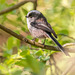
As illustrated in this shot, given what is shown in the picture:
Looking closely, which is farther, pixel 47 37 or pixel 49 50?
pixel 47 37

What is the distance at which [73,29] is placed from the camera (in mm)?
1760

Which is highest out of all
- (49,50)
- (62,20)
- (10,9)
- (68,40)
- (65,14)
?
(10,9)

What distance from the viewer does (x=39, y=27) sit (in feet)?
6.95

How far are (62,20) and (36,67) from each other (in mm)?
1250

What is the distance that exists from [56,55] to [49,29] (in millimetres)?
318

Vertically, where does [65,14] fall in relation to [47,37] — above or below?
above

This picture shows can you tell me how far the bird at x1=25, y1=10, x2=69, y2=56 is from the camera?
196cm

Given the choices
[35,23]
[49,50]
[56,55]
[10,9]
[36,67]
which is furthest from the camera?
[10,9]

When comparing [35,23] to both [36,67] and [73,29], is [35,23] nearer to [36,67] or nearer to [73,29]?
[73,29]

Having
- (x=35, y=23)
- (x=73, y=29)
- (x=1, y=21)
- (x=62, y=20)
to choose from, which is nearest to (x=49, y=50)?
(x=73, y=29)

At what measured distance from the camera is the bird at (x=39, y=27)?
196 cm

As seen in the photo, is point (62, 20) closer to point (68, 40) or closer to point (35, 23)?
point (68, 40)

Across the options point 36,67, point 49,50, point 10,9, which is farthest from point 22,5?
point 36,67

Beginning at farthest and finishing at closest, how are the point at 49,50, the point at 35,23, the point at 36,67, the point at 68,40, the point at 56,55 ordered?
the point at 35,23 → the point at 56,55 → the point at 68,40 → the point at 49,50 → the point at 36,67
